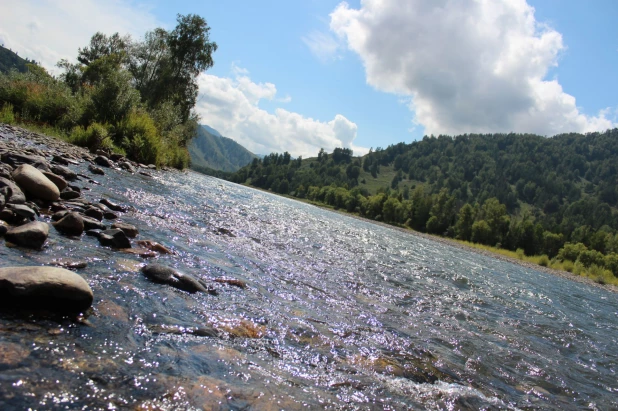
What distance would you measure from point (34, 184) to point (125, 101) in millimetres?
26863

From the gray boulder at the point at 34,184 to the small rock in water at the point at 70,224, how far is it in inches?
95.0

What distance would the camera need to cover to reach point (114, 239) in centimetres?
946

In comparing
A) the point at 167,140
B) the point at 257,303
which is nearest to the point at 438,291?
the point at 257,303

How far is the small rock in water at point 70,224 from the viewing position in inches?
363

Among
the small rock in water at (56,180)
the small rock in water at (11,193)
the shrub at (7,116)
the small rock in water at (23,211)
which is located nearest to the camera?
the small rock in water at (23,211)

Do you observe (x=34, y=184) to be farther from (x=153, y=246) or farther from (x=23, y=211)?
(x=153, y=246)

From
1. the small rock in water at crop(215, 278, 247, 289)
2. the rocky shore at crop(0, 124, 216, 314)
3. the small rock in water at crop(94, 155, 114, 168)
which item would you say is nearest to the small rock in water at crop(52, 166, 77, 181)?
the rocky shore at crop(0, 124, 216, 314)

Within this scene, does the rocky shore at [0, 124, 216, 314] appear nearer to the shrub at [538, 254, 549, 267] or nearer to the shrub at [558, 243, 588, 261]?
the shrub at [538, 254, 549, 267]

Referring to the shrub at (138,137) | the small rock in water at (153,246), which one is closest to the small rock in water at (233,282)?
the small rock in water at (153,246)

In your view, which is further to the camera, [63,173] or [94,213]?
[63,173]

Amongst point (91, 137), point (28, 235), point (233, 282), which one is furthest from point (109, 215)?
point (91, 137)

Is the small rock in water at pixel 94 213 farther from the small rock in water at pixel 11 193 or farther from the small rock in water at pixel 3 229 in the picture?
the small rock in water at pixel 3 229

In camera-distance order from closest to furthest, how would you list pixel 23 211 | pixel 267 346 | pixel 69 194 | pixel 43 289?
pixel 43 289, pixel 267 346, pixel 23 211, pixel 69 194

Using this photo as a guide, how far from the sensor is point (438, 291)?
58.0 ft
